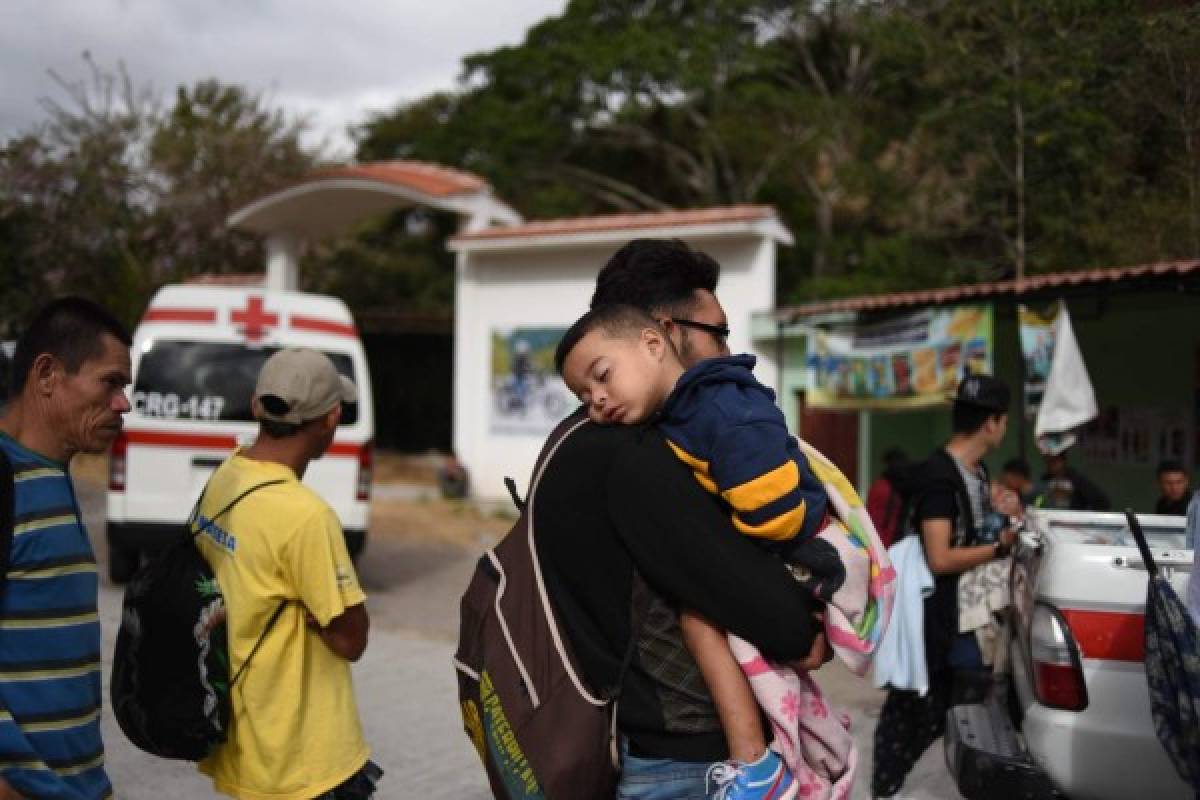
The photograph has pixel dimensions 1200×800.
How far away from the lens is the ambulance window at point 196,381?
9000 mm

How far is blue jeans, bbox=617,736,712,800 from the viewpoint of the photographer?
6.63 ft

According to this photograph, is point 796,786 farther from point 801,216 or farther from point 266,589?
point 801,216

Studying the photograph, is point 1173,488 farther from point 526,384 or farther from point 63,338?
point 526,384

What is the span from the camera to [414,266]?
1102 inches

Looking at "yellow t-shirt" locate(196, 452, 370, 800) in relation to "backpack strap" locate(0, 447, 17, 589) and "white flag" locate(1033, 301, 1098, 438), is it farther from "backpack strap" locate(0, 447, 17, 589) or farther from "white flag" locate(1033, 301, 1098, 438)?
"white flag" locate(1033, 301, 1098, 438)

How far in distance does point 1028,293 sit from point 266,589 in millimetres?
6951

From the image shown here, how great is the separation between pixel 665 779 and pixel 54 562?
1.29m

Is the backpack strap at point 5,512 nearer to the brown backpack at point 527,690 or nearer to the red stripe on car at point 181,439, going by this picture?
the brown backpack at point 527,690

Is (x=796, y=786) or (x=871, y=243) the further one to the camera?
(x=871, y=243)

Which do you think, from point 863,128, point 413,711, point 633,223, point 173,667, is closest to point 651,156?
point 863,128

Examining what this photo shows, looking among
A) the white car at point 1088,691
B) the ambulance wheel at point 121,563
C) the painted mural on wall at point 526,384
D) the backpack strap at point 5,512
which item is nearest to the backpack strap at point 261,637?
the backpack strap at point 5,512

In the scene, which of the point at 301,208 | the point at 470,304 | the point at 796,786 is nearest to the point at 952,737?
the point at 796,786

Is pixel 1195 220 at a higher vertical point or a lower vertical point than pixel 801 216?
lower

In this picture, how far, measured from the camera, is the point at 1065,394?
810 centimetres
